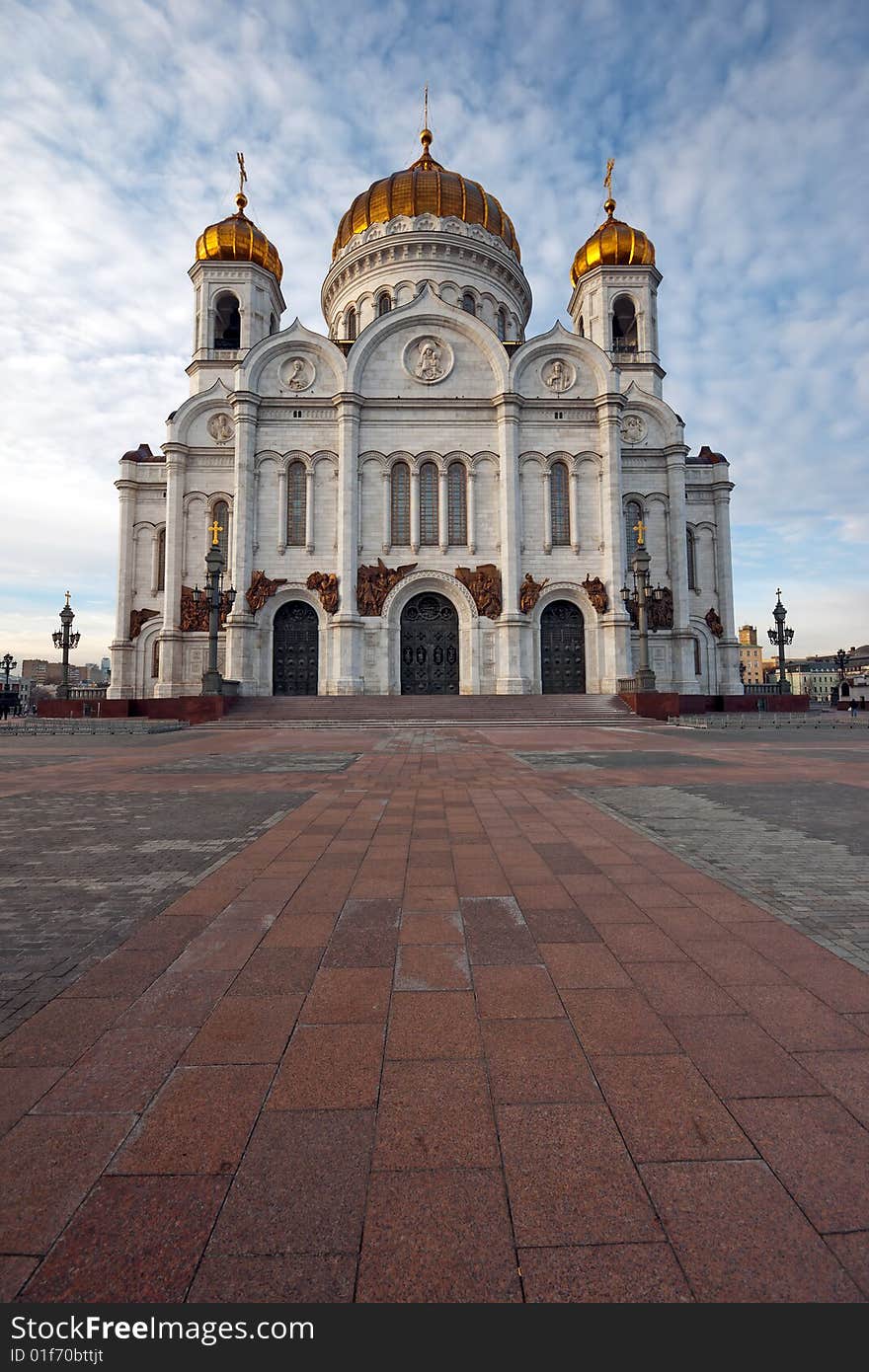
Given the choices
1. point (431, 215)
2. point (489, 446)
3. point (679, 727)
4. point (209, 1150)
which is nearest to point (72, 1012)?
point (209, 1150)

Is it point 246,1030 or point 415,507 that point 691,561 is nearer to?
point 415,507

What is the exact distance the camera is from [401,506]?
28953mm

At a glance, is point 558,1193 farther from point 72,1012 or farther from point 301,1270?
point 72,1012

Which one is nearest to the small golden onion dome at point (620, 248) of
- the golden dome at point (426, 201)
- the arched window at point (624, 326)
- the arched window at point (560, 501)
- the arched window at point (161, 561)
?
the arched window at point (624, 326)

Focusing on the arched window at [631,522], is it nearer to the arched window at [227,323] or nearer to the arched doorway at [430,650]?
the arched doorway at [430,650]

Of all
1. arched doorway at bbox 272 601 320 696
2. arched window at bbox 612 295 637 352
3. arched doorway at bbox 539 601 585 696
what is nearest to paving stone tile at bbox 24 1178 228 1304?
arched doorway at bbox 272 601 320 696

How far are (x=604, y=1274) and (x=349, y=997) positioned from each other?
1.41 m

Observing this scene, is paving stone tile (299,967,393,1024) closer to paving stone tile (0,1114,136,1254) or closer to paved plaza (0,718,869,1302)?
paved plaza (0,718,869,1302)

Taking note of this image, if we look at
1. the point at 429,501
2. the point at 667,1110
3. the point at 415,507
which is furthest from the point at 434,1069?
the point at 429,501

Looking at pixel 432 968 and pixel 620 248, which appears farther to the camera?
pixel 620 248

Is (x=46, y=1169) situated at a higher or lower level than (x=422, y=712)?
lower

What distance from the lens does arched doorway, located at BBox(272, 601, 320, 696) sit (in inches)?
1118

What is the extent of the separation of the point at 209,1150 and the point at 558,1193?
0.88 m

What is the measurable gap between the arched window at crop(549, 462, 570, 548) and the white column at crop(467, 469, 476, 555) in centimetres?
363
